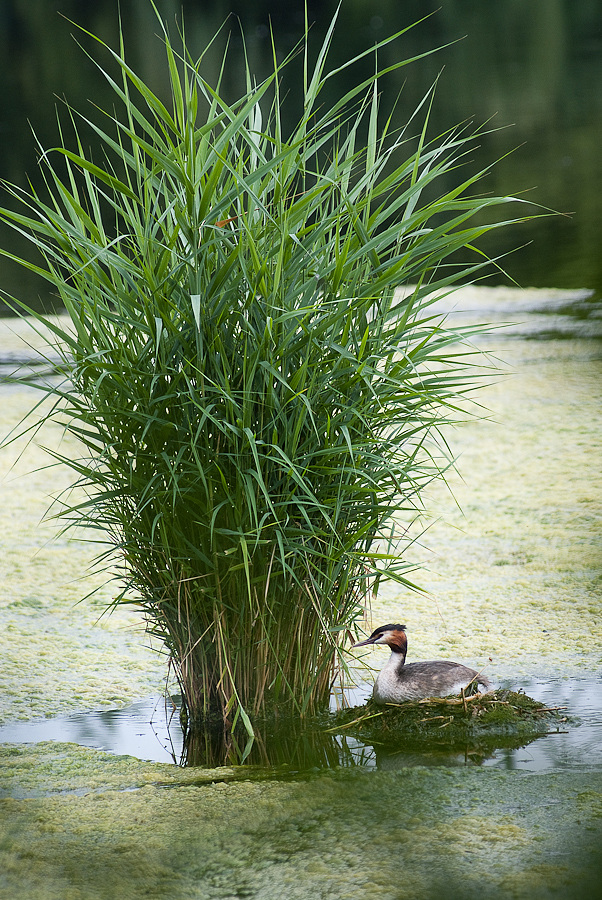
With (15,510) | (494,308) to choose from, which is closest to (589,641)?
(15,510)

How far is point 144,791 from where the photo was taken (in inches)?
78.3

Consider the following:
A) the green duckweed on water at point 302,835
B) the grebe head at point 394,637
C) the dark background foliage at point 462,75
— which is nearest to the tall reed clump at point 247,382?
the grebe head at point 394,637

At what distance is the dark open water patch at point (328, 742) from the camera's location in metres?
2.07

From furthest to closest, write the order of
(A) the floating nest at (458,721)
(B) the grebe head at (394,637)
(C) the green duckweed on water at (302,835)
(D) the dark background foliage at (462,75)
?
1. (D) the dark background foliage at (462,75)
2. (B) the grebe head at (394,637)
3. (A) the floating nest at (458,721)
4. (C) the green duckweed on water at (302,835)

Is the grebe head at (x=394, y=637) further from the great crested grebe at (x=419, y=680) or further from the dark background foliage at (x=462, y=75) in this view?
the dark background foliage at (x=462, y=75)

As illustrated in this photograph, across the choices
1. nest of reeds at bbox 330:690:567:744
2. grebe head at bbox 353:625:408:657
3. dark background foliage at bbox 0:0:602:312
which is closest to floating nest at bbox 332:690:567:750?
nest of reeds at bbox 330:690:567:744

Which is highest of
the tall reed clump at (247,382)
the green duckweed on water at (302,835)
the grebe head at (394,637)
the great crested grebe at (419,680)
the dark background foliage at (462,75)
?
the dark background foliage at (462,75)

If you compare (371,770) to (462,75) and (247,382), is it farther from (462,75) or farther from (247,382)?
(462,75)

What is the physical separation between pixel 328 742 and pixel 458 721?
10.9 inches

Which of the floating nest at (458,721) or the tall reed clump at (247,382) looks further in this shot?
the floating nest at (458,721)

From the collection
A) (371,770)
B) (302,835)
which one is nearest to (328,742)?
(371,770)

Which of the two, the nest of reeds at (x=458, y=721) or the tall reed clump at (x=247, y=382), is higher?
the tall reed clump at (x=247, y=382)

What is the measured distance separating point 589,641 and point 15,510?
2216 millimetres

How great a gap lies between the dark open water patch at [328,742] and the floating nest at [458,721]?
2 centimetres
